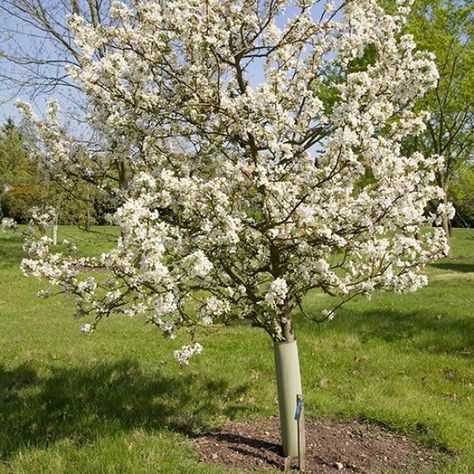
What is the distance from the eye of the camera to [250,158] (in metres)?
5.24

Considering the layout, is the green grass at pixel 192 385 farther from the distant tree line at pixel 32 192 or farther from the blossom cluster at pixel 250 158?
the blossom cluster at pixel 250 158

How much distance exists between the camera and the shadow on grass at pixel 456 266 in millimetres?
22812

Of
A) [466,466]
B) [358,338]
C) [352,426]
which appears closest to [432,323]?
[358,338]

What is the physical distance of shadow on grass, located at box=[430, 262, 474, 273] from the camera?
898 inches

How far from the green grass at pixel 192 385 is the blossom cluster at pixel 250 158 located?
1348 millimetres

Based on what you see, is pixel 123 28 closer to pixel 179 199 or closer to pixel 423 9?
pixel 179 199

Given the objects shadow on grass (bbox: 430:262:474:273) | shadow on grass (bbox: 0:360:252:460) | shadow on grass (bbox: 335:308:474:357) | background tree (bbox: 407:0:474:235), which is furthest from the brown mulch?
background tree (bbox: 407:0:474:235)


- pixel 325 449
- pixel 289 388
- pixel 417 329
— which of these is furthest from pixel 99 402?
pixel 417 329

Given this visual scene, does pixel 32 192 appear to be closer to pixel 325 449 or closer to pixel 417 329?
pixel 417 329

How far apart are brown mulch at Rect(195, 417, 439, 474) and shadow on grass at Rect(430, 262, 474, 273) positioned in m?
A: 18.4

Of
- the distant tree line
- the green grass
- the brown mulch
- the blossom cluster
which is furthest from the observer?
the distant tree line

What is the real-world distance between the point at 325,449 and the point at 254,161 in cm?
332

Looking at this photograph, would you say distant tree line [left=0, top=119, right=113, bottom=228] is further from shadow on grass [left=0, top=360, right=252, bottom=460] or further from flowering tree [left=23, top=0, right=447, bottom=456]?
shadow on grass [left=0, top=360, right=252, bottom=460]

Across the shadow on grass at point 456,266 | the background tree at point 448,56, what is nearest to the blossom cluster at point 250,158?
the shadow on grass at point 456,266
